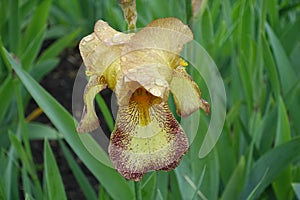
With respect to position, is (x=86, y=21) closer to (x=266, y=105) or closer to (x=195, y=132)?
(x=266, y=105)

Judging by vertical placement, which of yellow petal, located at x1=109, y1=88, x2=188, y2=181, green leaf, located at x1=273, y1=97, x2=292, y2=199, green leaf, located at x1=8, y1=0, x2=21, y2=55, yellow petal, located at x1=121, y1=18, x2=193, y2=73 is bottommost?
green leaf, located at x1=273, y1=97, x2=292, y2=199

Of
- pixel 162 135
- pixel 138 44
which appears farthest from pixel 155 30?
pixel 162 135

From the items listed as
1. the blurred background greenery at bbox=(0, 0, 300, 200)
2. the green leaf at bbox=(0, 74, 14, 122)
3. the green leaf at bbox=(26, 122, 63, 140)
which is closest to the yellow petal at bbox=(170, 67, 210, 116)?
the blurred background greenery at bbox=(0, 0, 300, 200)

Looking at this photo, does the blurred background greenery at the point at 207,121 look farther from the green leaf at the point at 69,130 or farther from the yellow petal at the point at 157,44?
the yellow petal at the point at 157,44

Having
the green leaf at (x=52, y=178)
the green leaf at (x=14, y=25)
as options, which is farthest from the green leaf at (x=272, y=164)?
the green leaf at (x=14, y=25)

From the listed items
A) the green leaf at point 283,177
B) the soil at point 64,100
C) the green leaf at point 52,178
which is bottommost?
the soil at point 64,100

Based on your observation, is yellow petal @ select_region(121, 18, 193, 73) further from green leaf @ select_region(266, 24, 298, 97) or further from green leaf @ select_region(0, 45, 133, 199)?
green leaf @ select_region(266, 24, 298, 97)
